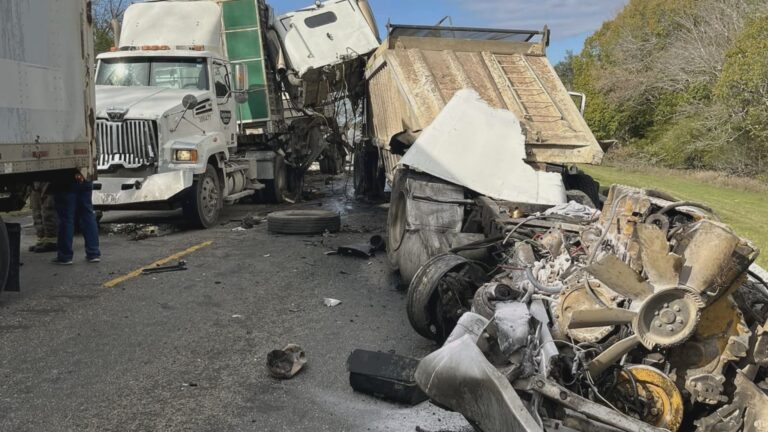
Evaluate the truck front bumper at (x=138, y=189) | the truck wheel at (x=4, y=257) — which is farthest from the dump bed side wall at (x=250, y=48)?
the truck wheel at (x=4, y=257)

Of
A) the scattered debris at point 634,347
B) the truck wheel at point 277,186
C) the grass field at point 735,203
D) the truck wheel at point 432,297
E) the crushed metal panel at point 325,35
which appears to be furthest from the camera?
the truck wheel at point 277,186

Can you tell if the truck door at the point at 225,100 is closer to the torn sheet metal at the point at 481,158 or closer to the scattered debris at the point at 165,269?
the scattered debris at the point at 165,269

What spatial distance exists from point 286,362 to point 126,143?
621cm

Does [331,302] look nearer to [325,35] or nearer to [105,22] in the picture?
[325,35]

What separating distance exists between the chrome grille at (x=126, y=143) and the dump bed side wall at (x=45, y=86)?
2.42m

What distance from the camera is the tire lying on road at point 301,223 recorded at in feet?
31.1

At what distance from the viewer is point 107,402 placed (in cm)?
378

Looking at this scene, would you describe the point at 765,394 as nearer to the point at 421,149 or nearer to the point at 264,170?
the point at 421,149

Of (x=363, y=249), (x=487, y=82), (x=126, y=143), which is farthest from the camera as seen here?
(x=126, y=143)

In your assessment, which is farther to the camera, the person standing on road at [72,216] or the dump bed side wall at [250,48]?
the dump bed side wall at [250,48]

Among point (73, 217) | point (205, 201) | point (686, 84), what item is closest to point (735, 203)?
point (205, 201)

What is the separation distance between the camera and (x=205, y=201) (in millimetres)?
10047

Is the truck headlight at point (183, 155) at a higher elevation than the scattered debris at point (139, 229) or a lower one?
higher

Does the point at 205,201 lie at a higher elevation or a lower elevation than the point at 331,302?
higher
